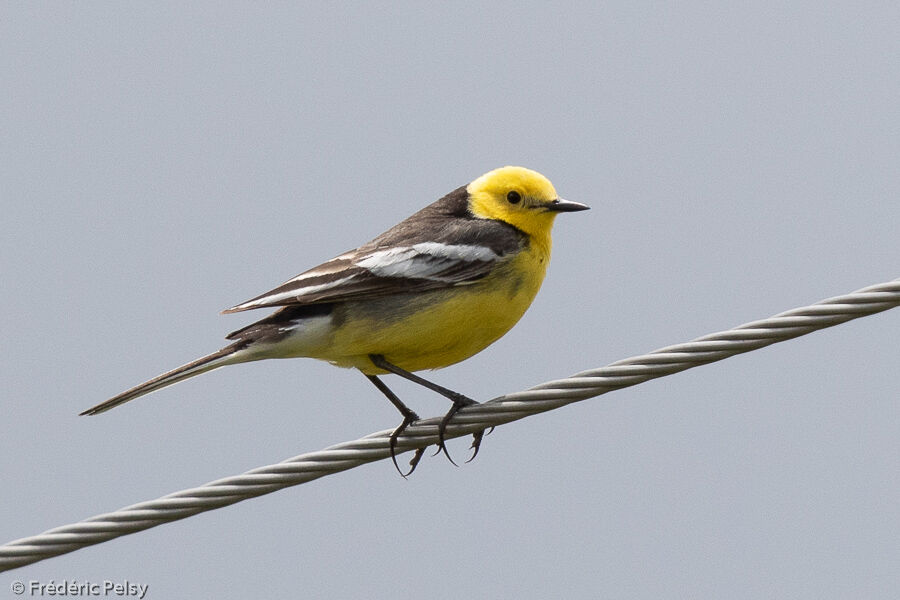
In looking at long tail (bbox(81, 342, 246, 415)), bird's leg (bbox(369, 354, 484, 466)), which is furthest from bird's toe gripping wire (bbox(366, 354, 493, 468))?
long tail (bbox(81, 342, 246, 415))

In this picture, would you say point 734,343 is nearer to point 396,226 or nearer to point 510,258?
point 510,258

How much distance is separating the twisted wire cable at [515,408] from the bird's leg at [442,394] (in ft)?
2.58

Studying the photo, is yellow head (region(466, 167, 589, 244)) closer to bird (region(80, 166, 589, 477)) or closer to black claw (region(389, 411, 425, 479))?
bird (region(80, 166, 589, 477))

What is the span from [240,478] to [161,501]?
1.45ft

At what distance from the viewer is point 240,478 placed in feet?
21.5

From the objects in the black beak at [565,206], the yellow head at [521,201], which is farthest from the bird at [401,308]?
the black beak at [565,206]

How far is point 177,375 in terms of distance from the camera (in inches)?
311

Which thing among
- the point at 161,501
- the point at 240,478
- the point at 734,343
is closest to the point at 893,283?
the point at 734,343

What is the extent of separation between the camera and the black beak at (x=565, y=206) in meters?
9.47

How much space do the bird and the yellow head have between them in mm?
305

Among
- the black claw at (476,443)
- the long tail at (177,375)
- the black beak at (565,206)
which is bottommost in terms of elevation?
the black claw at (476,443)

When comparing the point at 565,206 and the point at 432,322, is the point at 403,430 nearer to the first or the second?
the point at 432,322

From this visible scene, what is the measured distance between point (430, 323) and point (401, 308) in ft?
0.76

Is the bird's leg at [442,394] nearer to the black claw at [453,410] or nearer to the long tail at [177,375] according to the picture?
the black claw at [453,410]
